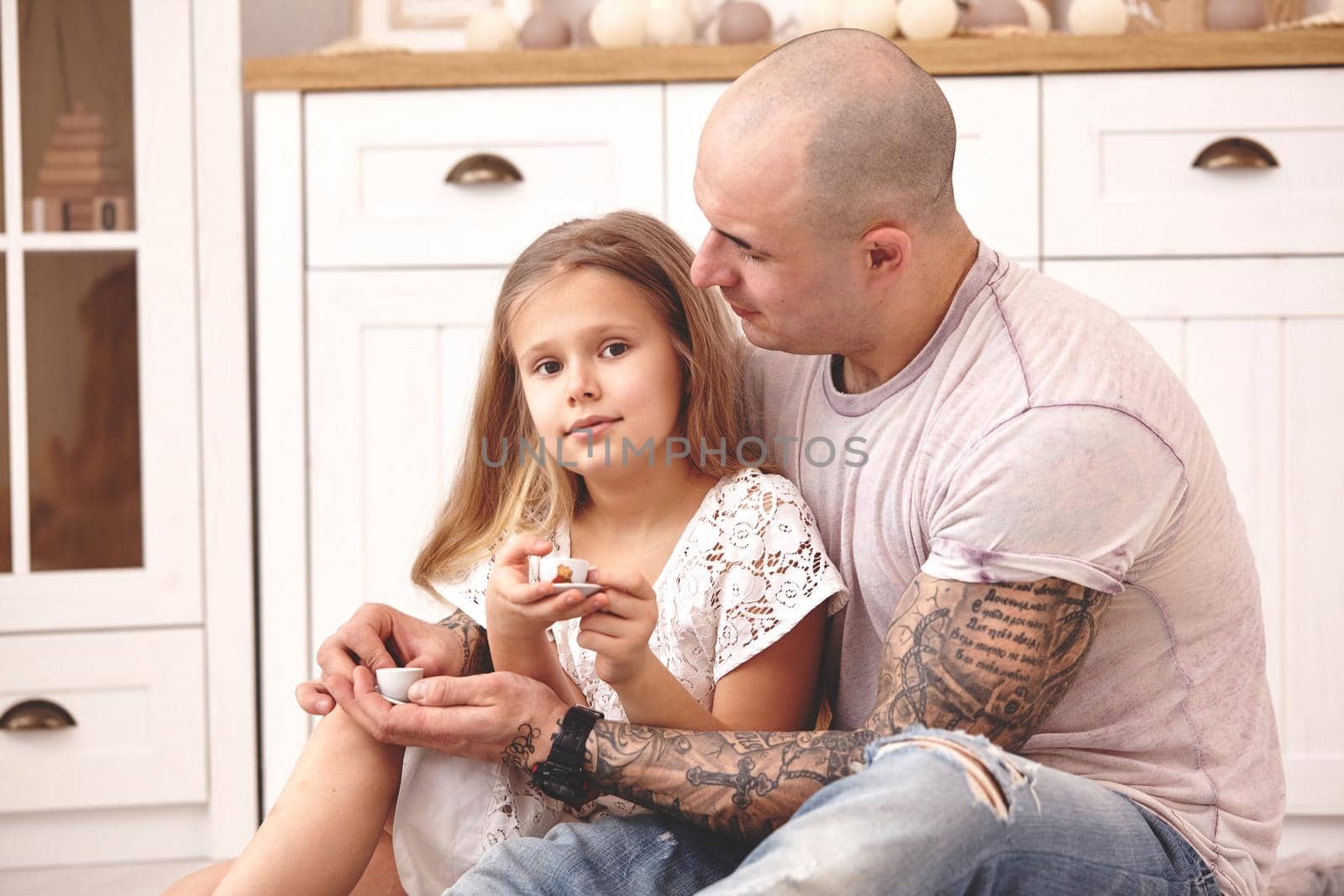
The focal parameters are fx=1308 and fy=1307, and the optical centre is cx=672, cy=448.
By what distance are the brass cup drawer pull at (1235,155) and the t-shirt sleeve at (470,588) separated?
1.17m

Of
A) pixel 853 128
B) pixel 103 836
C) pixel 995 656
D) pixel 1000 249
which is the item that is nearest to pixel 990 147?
pixel 1000 249

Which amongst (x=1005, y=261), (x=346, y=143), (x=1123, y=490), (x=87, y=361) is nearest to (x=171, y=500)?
(x=87, y=361)

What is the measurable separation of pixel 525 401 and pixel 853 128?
51 centimetres

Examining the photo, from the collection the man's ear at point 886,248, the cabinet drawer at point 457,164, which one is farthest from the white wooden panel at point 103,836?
the man's ear at point 886,248

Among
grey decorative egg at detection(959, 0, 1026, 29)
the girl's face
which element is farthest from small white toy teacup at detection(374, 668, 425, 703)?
grey decorative egg at detection(959, 0, 1026, 29)

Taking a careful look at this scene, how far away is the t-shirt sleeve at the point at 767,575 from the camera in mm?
1182

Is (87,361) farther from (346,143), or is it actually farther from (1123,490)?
(1123,490)

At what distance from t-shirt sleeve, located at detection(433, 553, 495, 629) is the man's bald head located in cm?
50

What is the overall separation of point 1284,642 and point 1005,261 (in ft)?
3.26

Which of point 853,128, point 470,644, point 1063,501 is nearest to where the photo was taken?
point 1063,501

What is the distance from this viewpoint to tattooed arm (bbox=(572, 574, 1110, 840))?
3.27 ft

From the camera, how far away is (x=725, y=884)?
2.70 feet

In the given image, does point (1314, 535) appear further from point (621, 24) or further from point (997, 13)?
point (621, 24)

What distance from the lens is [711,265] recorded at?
3.85ft
